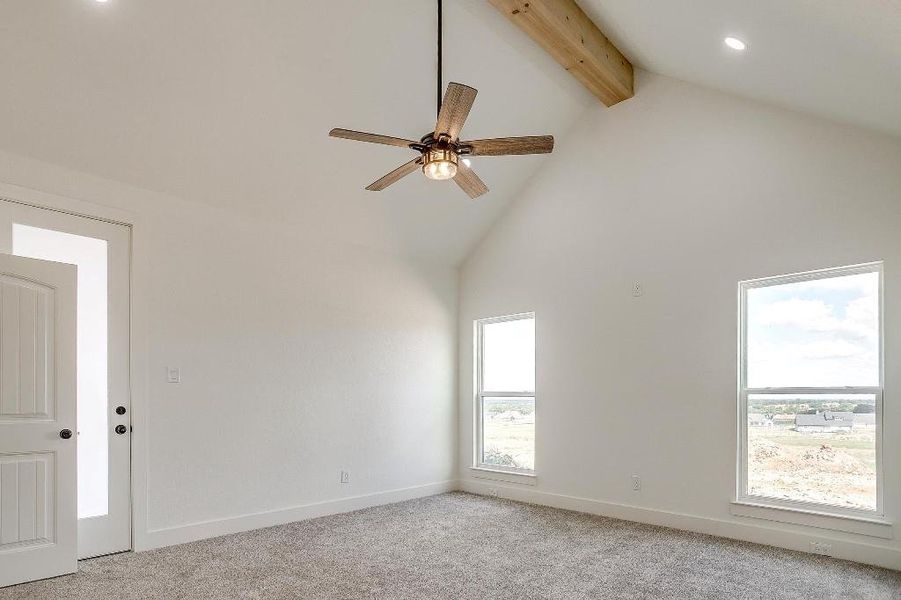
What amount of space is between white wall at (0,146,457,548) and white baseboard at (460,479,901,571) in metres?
1.04

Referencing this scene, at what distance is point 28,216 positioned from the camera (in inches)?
161

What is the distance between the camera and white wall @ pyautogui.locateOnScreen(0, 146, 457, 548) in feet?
15.0

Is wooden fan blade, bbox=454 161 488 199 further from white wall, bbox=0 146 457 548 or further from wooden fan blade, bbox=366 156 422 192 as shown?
white wall, bbox=0 146 457 548

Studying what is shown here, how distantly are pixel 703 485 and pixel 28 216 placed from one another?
510cm

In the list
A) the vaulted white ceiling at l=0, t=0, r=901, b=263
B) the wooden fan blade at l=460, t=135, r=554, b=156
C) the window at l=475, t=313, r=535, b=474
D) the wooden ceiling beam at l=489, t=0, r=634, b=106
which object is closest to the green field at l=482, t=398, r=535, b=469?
the window at l=475, t=313, r=535, b=474

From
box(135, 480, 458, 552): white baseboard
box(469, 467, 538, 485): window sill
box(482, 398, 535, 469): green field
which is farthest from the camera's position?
box(482, 398, 535, 469): green field

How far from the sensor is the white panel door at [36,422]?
3.75m

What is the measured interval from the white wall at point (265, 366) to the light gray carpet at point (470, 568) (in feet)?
1.59

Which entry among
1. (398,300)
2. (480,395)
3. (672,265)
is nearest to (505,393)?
(480,395)

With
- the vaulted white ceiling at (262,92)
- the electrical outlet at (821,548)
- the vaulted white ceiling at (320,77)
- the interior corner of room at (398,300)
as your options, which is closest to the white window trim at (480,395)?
the interior corner of room at (398,300)

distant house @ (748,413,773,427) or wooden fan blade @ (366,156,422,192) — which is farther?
distant house @ (748,413,773,427)

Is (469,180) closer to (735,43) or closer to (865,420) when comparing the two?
(735,43)

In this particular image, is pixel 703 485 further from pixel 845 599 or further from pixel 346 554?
pixel 346 554

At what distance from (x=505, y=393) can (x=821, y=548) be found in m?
3.11
